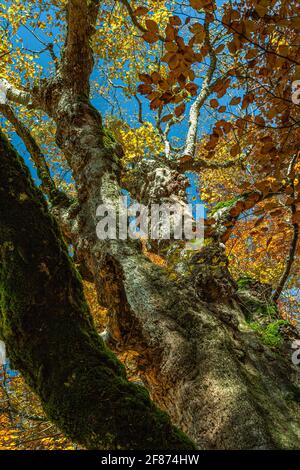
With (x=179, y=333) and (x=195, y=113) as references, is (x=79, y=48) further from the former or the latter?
(x=179, y=333)

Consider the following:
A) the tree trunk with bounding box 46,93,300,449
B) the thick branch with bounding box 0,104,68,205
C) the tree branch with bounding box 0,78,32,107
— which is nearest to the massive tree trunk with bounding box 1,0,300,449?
the tree trunk with bounding box 46,93,300,449

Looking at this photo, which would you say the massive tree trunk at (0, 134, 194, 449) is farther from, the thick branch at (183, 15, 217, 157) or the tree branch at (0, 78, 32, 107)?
the thick branch at (183, 15, 217, 157)

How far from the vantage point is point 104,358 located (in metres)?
1.91

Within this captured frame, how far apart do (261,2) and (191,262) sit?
292cm

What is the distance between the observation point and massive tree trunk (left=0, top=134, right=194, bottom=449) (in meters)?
1.69

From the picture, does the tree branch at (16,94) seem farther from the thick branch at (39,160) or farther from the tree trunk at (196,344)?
the tree trunk at (196,344)

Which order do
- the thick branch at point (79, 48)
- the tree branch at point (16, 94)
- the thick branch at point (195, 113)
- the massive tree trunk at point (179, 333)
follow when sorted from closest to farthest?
1. the massive tree trunk at point (179, 333)
2. the thick branch at point (79, 48)
3. the tree branch at point (16, 94)
4. the thick branch at point (195, 113)

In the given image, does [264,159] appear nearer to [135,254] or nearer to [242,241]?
[135,254]

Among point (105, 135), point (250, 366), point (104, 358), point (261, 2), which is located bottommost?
point (250, 366)

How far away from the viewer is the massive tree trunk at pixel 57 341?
1691mm

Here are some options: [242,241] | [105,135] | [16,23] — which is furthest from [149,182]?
[242,241]

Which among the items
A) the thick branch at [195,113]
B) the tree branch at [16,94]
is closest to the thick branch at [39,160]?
the tree branch at [16,94]

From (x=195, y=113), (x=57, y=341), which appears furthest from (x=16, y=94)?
(x=57, y=341)

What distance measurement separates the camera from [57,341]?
5.91ft
